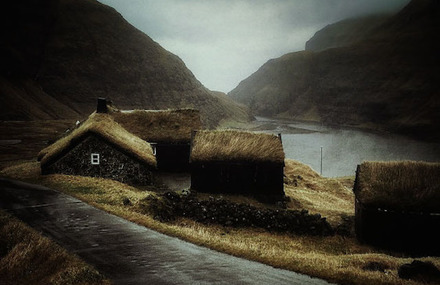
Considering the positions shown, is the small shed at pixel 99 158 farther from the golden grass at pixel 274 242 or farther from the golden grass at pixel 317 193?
the golden grass at pixel 317 193

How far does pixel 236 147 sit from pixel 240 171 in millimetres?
2279

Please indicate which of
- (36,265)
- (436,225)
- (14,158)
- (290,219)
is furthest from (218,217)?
(14,158)

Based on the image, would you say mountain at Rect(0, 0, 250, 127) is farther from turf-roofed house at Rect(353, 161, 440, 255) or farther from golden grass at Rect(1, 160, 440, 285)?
turf-roofed house at Rect(353, 161, 440, 255)

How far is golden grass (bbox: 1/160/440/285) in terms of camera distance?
9602mm

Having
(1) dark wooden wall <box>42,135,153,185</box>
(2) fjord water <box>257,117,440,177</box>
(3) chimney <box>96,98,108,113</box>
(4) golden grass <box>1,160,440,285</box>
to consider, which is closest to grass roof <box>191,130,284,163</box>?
(4) golden grass <box>1,160,440,285</box>

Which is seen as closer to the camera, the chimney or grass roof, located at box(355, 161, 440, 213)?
grass roof, located at box(355, 161, 440, 213)

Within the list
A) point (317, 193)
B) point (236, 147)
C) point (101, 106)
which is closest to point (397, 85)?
point (317, 193)

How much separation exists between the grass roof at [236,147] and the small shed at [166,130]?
7.43 meters

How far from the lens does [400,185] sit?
65.5ft

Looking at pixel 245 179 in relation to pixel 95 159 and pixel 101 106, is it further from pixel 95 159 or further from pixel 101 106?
pixel 101 106

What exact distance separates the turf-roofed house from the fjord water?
5385cm

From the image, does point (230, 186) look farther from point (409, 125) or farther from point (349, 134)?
point (409, 125)

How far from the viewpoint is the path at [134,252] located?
28.8 feet

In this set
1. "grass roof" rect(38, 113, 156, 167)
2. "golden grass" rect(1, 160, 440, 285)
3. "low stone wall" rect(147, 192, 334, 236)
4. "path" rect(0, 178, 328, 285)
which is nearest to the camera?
"path" rect(0, 178, 328, 285)
